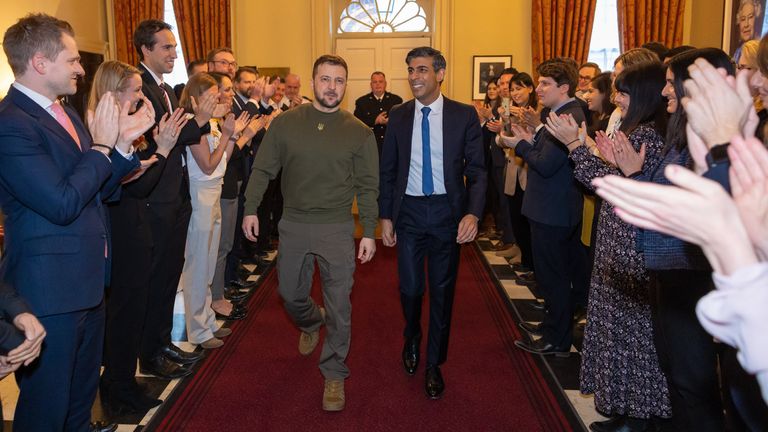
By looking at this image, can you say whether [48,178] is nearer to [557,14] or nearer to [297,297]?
[297,297]

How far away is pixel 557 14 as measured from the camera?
28.9 feet

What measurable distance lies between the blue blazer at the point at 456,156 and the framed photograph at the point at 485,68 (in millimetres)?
6087

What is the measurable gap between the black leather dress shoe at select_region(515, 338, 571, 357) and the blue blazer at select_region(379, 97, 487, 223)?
1041 mm

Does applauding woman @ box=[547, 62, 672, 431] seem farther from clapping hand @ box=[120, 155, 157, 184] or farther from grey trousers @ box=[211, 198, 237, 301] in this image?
grey trousers @ box=[211, 198, 237, 301]

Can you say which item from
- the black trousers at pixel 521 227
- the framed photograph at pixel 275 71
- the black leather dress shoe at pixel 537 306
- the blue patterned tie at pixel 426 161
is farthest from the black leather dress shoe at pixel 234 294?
the framed photograph at pixel 275 71

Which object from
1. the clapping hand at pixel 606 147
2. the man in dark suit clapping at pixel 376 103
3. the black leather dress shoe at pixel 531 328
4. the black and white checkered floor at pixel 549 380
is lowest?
the black and white checkered floor at pixel 549 380

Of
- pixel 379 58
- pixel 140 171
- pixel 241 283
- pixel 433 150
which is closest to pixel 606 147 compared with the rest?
pixel 433 150

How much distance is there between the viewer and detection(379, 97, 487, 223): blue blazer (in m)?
3.25

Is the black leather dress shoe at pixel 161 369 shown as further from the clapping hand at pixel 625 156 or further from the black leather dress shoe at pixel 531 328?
the clapping hand at pixel 625 156

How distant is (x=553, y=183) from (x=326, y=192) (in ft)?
4.57

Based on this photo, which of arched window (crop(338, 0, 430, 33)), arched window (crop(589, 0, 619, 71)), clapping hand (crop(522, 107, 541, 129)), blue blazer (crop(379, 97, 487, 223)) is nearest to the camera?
blue blazer (crop(379, 97, 487, 223))

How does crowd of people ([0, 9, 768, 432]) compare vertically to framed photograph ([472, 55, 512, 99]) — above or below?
below

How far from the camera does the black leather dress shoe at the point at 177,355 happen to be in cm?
351

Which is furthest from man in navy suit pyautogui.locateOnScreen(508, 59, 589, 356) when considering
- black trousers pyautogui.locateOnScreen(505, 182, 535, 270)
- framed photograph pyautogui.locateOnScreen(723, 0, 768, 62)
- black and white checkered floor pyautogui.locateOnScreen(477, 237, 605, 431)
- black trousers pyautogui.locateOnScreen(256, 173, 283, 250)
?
framed photograph pyautogui.locateOnScreen(723, 0, 768, 62)
